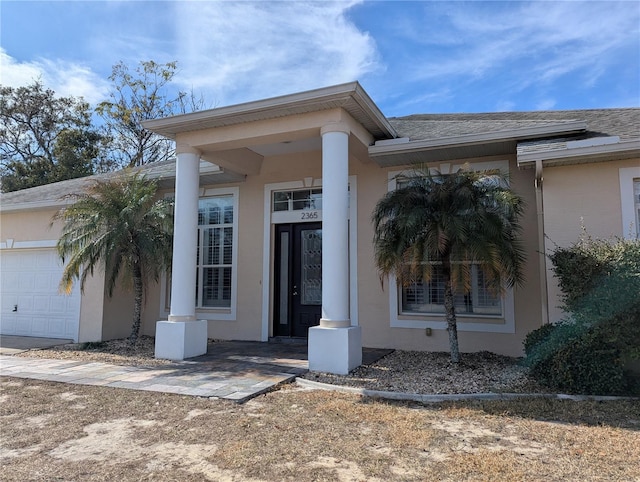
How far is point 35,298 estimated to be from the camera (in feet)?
36.1

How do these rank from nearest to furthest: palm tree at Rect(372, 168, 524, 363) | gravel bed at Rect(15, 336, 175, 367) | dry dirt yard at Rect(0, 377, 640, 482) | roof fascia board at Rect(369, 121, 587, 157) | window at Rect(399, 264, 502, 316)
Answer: dry dirt yard at Rect(0, 377, 640, 482), palm tree at Rect(372, 168, 524, 363), roof fascia board at Rect(369, 121, 587, 157), gravel bed at Rect(15, 336, 175, 367), window at Rect(399, 264, 502, 316)

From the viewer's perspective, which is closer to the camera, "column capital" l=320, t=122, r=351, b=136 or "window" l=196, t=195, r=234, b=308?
"column capital" l=320, t=122, r=351, b=136

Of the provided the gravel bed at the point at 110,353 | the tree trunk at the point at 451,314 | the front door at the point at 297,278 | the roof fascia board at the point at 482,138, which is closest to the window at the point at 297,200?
the front door at the point at 297,278

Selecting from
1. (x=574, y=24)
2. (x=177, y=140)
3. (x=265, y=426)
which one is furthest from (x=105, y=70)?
(x=265, y=426)

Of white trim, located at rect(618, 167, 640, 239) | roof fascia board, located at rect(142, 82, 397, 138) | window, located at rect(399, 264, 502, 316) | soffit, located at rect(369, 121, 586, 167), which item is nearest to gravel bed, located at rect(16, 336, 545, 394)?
window, located at rect(399, 264, 502, 316)

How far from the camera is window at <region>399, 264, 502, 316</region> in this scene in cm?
787

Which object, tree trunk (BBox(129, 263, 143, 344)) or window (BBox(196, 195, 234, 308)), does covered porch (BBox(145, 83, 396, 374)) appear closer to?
window (BBox(196, 195, 234, 308))

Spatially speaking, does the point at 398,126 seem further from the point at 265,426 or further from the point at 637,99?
the point at 265,426

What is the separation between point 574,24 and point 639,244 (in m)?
4.34

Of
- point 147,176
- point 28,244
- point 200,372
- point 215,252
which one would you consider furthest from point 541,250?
point 28,244

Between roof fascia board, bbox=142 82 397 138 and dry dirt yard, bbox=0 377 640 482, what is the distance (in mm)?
4301

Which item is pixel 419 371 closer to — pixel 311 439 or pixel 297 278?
pixel 311 439

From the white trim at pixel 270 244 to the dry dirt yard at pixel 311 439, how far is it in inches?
144

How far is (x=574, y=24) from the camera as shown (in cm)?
750
